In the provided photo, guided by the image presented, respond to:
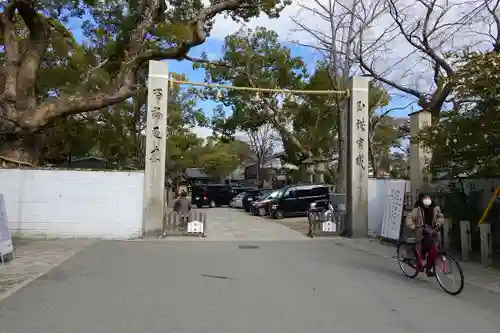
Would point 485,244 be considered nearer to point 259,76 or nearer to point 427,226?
point 427,226

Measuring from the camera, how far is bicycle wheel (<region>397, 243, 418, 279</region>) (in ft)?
30.1

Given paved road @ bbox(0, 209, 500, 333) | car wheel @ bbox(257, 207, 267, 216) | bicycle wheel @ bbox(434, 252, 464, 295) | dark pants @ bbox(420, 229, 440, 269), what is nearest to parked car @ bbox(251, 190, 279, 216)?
car wheel @ bbox(257, 207, 267, 216)

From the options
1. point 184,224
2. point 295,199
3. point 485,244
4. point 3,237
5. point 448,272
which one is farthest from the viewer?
point 295,199

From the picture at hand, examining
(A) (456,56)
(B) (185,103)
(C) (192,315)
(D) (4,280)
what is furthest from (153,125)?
(B) (185,103)

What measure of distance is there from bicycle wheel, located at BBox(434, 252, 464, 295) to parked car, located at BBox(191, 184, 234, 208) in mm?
34923

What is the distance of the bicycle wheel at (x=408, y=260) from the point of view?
30.1ft

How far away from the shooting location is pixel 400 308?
6.98 m

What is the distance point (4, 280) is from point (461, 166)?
11.1 metres

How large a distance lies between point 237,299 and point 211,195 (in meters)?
36.4

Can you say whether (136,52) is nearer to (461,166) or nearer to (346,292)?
(461,166)

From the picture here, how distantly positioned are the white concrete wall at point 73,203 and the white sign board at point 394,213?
7.99m

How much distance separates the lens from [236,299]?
7344 millimetres

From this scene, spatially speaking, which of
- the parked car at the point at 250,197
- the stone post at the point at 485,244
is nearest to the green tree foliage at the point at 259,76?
the parked car at the point at 250,197

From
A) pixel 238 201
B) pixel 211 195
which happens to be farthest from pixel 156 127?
pixel 211 195
